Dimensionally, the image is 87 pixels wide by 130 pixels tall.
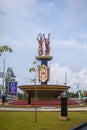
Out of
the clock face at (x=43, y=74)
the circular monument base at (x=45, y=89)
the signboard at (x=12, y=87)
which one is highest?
the clock face at (x=43, y=74)

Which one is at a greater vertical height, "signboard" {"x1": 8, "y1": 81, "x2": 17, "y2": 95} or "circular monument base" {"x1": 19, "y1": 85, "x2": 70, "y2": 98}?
"circular monument base" {"x1": 19, "y1": 85, "x2": 70, "y2": 98}

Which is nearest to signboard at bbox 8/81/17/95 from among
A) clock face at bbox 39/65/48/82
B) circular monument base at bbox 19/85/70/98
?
circular monument base at bbox 19/85/70/98

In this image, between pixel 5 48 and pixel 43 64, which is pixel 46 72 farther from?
pixel 5 48

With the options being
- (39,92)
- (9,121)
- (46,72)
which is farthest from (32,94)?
(9,121)

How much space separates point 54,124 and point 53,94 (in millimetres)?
35739

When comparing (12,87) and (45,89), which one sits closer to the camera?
(12,87)

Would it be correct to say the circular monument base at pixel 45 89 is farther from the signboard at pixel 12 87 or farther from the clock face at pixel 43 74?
the signboard at pixel 12 87

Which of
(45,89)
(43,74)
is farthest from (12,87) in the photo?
(43,74)

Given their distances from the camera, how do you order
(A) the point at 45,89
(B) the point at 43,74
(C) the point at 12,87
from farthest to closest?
(B) the point at 43,74, (A) the point at 45,89, (C) the point at 12,87

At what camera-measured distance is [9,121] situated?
2198 centimetres

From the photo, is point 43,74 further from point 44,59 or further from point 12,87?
point 12,87

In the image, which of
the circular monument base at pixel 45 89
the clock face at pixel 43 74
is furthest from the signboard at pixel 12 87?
the clock face at pixel 43 74

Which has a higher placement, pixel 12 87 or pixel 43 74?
pixel 43 74

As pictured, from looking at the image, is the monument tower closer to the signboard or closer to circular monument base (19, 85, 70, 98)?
circular monument base (19, 85, 70, 98)
